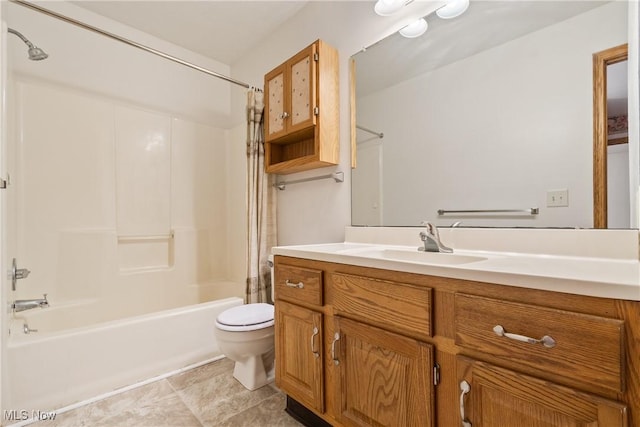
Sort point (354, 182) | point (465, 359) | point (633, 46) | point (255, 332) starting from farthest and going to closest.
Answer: point (354, 182) < point (255, 332) < point (633, 46) < point (465, 359)

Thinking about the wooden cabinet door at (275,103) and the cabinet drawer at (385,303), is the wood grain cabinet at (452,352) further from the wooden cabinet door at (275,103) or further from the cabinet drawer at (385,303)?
the wooden cabinet door at (275,103)

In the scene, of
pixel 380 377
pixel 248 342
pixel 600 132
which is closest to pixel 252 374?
pixel 248 342

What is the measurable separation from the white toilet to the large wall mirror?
78 cm

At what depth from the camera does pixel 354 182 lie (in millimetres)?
1794

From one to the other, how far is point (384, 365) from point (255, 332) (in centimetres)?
84

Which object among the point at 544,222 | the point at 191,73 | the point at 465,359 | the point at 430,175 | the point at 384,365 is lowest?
the point at 384,365

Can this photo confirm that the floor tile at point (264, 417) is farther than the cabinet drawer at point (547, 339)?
Yes

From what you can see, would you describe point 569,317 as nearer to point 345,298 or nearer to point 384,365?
point 384,365

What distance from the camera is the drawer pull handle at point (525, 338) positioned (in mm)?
655

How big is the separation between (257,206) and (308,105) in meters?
0.83

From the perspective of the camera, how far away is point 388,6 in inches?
60.6

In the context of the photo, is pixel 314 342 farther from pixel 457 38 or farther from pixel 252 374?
pixel 457 38

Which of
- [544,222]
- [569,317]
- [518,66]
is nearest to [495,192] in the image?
[544,222]

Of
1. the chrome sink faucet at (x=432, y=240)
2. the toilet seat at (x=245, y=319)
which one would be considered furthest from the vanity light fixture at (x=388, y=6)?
the toilet seat at (x=245, y=319)
